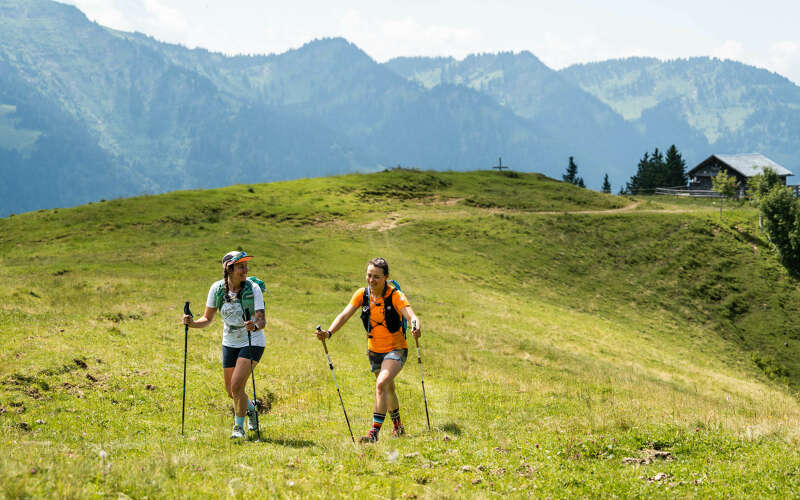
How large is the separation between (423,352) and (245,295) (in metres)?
15.2

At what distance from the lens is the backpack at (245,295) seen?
1118 centimetres

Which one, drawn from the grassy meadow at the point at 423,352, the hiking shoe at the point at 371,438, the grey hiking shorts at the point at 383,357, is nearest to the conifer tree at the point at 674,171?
the grassy meadow at the point at 423,352

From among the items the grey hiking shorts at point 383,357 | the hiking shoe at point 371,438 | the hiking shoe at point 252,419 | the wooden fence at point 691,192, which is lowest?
the hiking shoe at point 371,438

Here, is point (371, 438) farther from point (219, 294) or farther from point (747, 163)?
point (747, 163)

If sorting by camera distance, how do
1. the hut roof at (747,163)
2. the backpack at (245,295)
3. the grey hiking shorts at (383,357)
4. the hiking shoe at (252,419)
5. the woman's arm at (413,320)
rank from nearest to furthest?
the woman's arm at (413,320) < the backpack at (245,295) < the grey hiking shorts at (383,357) < the hiking shoe at (252,419) < the hut roof at (747,163)

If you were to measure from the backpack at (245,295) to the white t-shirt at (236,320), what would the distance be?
6 cm

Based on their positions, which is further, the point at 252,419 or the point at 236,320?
the point at 252,419

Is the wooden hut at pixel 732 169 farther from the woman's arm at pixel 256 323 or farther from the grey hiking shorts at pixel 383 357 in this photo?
the woman's arm at pixel 256 323

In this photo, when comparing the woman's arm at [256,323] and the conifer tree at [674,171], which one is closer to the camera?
the woman's arm at [256,323]

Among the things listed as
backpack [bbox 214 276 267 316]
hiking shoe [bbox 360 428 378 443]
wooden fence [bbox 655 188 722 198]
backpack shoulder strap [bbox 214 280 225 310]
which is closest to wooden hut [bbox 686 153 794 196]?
wooden fence [bbox 655 188 722 198]

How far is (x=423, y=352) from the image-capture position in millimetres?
25344

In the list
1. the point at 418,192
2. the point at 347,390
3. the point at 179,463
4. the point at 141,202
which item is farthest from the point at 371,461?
the point at 418,192

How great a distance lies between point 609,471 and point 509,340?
22589mm

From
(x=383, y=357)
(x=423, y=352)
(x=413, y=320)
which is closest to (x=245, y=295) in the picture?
(x=383, y=357)
